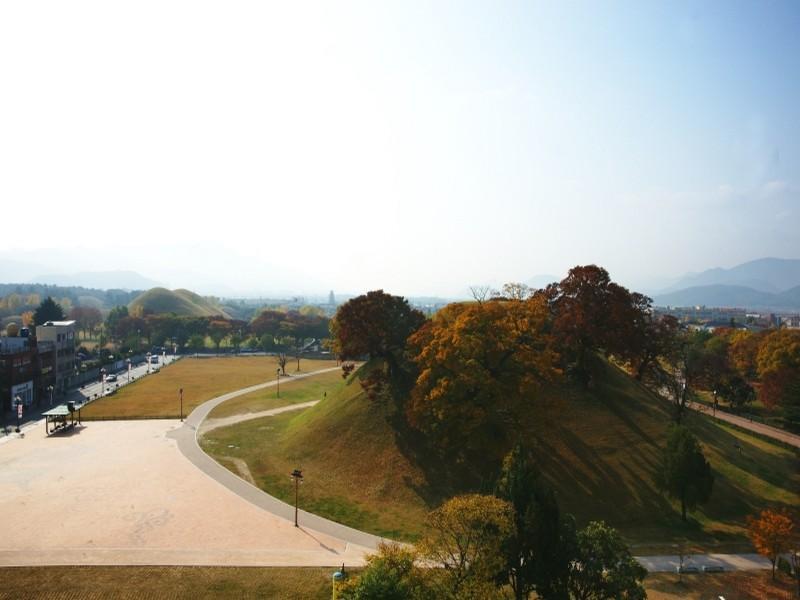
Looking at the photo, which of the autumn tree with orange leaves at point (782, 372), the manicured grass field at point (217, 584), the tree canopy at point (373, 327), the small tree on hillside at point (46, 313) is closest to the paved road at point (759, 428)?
the autumn tree with orange leaves at point (782, 372)

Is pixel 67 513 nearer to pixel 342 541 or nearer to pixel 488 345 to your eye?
pixel 342 541

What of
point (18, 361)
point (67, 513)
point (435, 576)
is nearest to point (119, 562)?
point (67, 513)

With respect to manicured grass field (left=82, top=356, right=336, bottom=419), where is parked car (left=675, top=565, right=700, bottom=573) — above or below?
below

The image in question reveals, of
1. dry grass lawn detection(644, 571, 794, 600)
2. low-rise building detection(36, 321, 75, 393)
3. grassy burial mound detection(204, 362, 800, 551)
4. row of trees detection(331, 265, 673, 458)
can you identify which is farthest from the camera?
low-rise building detection(36, 321, 75, 393)

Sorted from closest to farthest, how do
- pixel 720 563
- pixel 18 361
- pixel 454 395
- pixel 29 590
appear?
pixel 29 590 < pixel 720 563 < pixel 454 395 < pixel 18 361

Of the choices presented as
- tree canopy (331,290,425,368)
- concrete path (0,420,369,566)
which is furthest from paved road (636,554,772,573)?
tree canopy (331,290,425,368)

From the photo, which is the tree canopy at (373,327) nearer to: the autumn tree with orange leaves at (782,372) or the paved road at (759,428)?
the paved road at (759,428)

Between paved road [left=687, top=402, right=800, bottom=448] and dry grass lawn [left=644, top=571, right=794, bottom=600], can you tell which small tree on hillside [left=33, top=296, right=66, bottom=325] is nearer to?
dry grass lawn [left=644, top=571, right=794, bottom=600]
